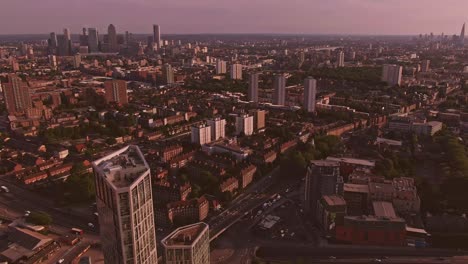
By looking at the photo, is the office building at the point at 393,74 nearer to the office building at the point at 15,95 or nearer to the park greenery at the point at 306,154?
the park greenery at the point at 306,154

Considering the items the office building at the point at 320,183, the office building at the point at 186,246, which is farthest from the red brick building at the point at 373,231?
the office building at the point at 186,246

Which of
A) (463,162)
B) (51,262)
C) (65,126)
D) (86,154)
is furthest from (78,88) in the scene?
Answer: (463,162)

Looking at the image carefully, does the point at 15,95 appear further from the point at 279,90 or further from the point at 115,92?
the point at 279,90

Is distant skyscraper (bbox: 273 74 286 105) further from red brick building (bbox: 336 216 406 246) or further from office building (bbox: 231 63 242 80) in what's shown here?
red brick building (bbox: 336 216 406 246)

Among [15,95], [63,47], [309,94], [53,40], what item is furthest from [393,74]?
[53,40]

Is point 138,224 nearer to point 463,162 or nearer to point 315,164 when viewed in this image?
point 315,164
